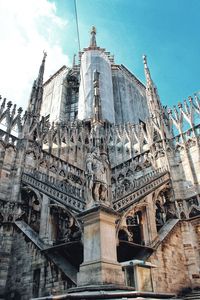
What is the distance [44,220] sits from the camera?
11680mm

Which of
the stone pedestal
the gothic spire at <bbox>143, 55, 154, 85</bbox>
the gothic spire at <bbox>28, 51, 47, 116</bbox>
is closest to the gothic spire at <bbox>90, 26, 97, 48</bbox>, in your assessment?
the gothic spire at <bbox>143, 55, 154, 85</bbox>

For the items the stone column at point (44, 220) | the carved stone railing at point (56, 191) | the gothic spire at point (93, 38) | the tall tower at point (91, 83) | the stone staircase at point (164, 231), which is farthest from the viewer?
the gothic spire at point (93, 38)

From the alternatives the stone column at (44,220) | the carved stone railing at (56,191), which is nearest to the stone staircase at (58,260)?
the stone column at (44,220)

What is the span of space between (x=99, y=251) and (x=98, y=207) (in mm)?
1046

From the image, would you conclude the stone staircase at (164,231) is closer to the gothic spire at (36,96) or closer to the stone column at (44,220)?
the stone column at (44,220)

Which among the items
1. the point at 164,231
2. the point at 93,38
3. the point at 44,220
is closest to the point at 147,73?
the point at 164,231

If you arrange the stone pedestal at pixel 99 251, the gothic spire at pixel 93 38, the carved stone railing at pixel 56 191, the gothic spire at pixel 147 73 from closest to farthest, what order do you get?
the stone pedestal at pixel 99 251
the carved stone railing at pixel 56 191
the gothic spire at pixel 147 73
the gothic spire at pixel 93 38

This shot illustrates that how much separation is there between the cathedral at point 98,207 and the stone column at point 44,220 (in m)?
0.04

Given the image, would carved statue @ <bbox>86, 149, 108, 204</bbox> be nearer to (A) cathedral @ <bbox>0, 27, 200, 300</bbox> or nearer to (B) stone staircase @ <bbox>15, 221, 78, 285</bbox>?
(A) cathedral @ <bbox>0, 27, 200, 300</bbox>

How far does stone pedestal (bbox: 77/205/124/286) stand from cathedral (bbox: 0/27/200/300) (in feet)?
0.08

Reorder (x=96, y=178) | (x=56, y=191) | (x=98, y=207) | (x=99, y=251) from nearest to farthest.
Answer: (x=99, y=251), (x=98, y=207), (x=96, y=178), (x=56, y=191)

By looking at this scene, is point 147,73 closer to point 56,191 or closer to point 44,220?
point 56,191

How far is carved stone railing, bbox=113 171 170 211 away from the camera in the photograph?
10.3 metres

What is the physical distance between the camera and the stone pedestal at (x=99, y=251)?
5.54 metres
